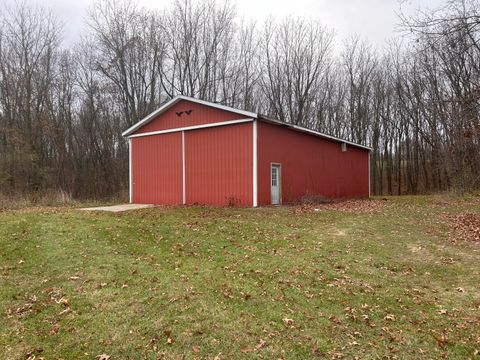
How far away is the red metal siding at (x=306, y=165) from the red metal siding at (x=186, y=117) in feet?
5.68

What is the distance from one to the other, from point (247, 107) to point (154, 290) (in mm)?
26355

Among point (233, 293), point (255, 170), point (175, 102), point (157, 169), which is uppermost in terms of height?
point (175, 102)

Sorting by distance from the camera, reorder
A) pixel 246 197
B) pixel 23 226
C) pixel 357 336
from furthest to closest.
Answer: pixel 246 197
pixel 23 226
pixel 357 336

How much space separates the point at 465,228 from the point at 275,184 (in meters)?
7.21

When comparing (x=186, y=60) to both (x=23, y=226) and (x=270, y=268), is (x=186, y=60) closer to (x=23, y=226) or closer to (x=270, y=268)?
(x=23, y=226)

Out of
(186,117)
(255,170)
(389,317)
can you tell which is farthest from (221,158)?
(389,317)

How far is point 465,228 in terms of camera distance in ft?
30.9

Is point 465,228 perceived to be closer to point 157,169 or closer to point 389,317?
point 389,317

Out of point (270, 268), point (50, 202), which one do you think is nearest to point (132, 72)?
point (50, 202)

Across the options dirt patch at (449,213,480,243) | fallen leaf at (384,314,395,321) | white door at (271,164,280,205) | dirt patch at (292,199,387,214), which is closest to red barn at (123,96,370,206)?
white door at (271,164,280,205)

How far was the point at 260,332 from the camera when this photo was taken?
3.72m

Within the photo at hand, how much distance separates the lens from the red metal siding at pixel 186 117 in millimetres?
14582

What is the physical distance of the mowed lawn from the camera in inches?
139

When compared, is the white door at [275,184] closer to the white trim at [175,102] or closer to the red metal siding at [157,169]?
the white trim at [175,102]
